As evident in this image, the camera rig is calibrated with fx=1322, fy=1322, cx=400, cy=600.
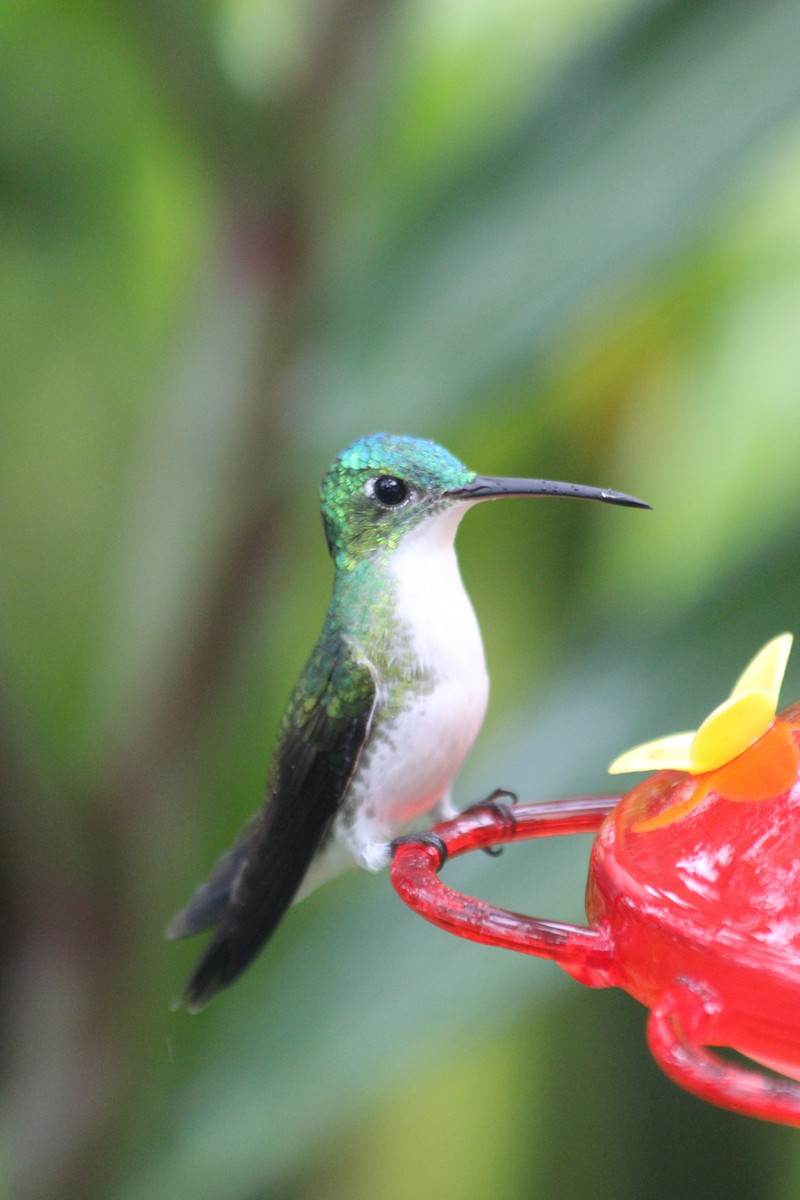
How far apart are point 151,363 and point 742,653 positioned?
1.26 m

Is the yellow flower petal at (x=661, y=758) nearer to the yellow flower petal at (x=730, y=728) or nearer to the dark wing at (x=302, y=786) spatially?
the yellow flower petal at (x=730, y=728)

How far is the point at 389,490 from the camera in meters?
1.10

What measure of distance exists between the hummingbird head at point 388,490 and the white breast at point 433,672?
22mm

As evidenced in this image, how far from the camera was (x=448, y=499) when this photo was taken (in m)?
1.06

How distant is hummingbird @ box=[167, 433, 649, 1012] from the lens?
1.13m

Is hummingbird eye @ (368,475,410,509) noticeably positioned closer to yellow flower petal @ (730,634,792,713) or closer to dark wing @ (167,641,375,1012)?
dark wing @ (167,641,375,1012)

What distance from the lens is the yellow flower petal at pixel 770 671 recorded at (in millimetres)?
1030

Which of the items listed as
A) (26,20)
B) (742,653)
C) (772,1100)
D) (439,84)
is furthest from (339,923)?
(439,84)

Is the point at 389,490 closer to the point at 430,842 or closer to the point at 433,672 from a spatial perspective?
the point at 433,672

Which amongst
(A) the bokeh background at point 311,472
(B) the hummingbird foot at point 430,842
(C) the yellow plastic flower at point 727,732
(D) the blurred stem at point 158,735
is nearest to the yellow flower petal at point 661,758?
(C) the yellow plastic flower at point 727,732

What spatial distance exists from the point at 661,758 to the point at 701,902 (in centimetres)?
13

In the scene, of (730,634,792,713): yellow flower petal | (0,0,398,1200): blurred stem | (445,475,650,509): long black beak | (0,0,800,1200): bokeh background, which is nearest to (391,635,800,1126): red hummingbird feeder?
(730,634,792,713): yellow flower petal

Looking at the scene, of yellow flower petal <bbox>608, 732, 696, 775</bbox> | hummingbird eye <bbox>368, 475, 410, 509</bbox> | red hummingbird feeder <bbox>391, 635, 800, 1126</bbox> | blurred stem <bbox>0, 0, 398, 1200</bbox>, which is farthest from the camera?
blurred stem <bbox>0, 0, 398, 1200</bbox>

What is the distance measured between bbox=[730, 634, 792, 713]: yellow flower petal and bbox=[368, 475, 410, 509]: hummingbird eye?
0.31 m
